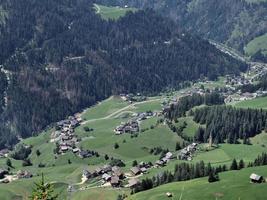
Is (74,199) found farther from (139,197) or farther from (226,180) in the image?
(226,180)

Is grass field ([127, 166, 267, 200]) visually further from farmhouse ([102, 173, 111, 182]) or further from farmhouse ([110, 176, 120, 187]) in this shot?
farmhouse ([102, 173, 111, 182])

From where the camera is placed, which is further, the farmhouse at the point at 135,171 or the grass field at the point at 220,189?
the farmhouse at the point at 135,171

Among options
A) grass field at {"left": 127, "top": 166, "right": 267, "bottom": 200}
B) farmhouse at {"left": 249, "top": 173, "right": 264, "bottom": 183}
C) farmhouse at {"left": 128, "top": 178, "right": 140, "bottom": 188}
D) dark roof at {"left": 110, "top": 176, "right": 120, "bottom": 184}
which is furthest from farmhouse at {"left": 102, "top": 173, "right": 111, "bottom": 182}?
farmhouse at {"left": 249, "top": 173, "right": 264, "bottom": 183}

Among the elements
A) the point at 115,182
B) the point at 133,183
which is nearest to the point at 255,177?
the point at 133,183

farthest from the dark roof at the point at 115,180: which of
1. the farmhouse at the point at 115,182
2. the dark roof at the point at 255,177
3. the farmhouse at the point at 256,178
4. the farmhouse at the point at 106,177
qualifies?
the farmhouse at the point at 256,178

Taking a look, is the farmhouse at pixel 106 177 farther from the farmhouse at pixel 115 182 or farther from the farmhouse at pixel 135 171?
the farmhouse at pixel 135 171

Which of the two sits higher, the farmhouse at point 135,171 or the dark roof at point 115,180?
the dark roof at point 115,180

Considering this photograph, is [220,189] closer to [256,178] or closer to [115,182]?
[256,178]

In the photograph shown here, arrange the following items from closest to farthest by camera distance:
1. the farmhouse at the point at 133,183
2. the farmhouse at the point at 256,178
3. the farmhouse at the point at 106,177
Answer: the farmhouse at the point at 256,178 < the farmhouse at the point at 133,183 < the farmhouse at the point at 106,177
